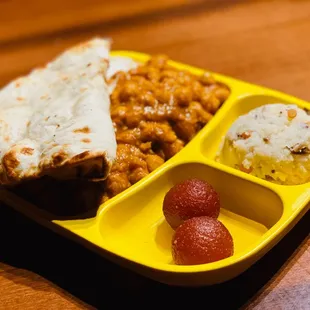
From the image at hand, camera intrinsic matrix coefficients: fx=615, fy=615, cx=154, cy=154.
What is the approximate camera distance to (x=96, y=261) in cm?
147

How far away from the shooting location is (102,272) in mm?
1439

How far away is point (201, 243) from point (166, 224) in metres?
0.25

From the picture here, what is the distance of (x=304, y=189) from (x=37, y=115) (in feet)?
2.33

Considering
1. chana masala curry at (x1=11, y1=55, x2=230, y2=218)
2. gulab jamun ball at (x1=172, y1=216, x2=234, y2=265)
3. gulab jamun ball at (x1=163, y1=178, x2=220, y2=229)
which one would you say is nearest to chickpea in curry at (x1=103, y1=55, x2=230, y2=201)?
chana masala curry at (x1=11, y1=55, x2=230, y2=218)

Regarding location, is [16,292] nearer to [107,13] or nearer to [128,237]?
[128,237]

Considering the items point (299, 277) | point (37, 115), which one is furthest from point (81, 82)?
point (299, 277)

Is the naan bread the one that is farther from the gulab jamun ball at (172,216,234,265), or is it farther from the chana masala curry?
the gulab jamun ball at (172,216,234,265)

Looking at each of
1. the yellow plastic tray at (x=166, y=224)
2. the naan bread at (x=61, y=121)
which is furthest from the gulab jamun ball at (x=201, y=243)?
the naan bread at (x=61, y=121)

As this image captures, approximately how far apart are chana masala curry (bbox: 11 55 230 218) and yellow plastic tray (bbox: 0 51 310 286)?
4 centimetres

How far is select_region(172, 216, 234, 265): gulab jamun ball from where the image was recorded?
4.31 ft

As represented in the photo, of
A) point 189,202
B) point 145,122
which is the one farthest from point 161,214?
point 145,122

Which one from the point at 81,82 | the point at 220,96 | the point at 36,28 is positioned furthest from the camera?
the point at 36,28

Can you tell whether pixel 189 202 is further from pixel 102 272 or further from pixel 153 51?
pixel 153 51

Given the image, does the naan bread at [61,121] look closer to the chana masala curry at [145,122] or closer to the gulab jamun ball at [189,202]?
the chana masala curry at [145,122]
